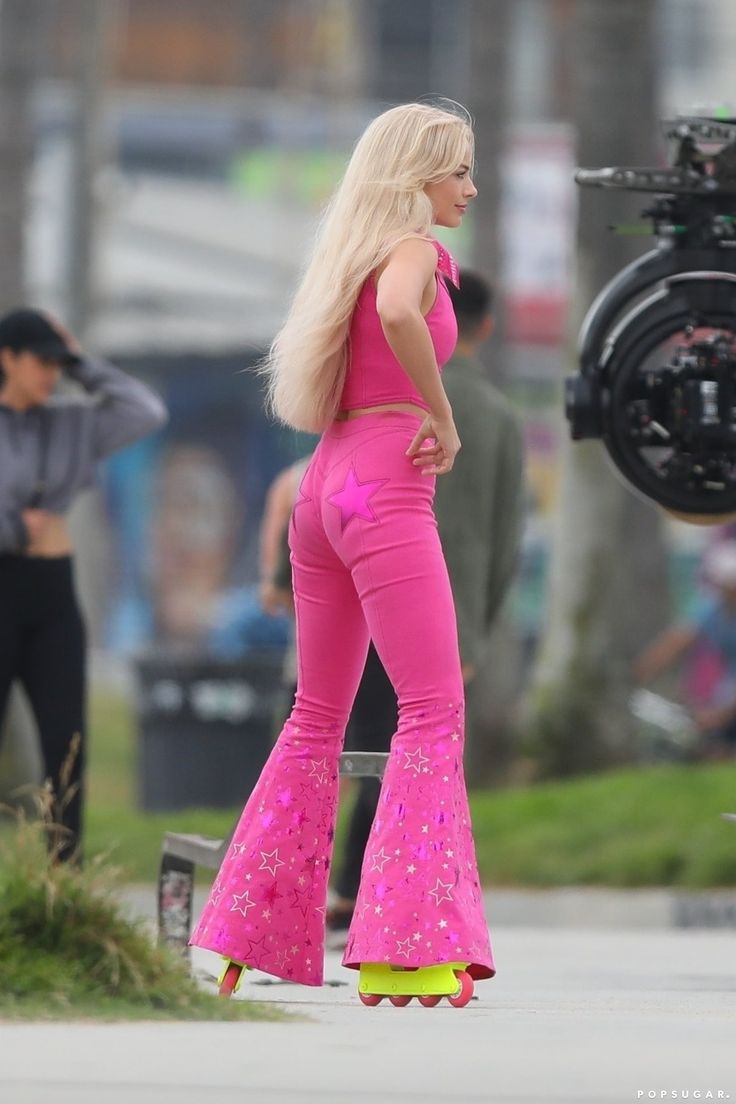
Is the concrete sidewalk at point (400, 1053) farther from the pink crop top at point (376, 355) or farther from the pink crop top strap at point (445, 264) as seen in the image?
the pink crop top strap at point (445, 264)

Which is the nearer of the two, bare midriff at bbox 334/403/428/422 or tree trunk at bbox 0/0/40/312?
bare midriff at bbox 334/403/428/422

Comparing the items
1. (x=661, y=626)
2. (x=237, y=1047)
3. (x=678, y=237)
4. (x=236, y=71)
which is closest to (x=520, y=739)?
(x=661, y=626)

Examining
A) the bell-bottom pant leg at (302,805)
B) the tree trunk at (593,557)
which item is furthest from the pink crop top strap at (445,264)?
the tree trunk at (593,557)

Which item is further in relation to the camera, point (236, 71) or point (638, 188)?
point (236, 71)

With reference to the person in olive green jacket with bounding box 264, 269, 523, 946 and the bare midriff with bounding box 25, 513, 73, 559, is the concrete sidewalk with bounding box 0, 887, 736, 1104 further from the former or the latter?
the bare midriff with bounding box 25, 513, 73, 559

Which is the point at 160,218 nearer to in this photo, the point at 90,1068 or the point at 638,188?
the point at 638,188

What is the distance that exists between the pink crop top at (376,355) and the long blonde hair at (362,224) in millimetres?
26

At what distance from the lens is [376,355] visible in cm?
516

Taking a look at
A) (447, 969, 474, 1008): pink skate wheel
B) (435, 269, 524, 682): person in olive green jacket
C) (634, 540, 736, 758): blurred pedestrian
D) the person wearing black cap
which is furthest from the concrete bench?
(634, 540, 736, 758): blurred pedestrian

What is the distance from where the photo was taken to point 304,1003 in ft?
17.4

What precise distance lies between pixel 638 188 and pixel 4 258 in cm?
1064

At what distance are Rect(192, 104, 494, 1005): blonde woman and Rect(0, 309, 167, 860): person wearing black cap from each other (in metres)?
1.58

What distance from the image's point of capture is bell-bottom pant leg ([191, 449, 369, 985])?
5.23m

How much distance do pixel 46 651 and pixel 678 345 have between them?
2.00 metres
